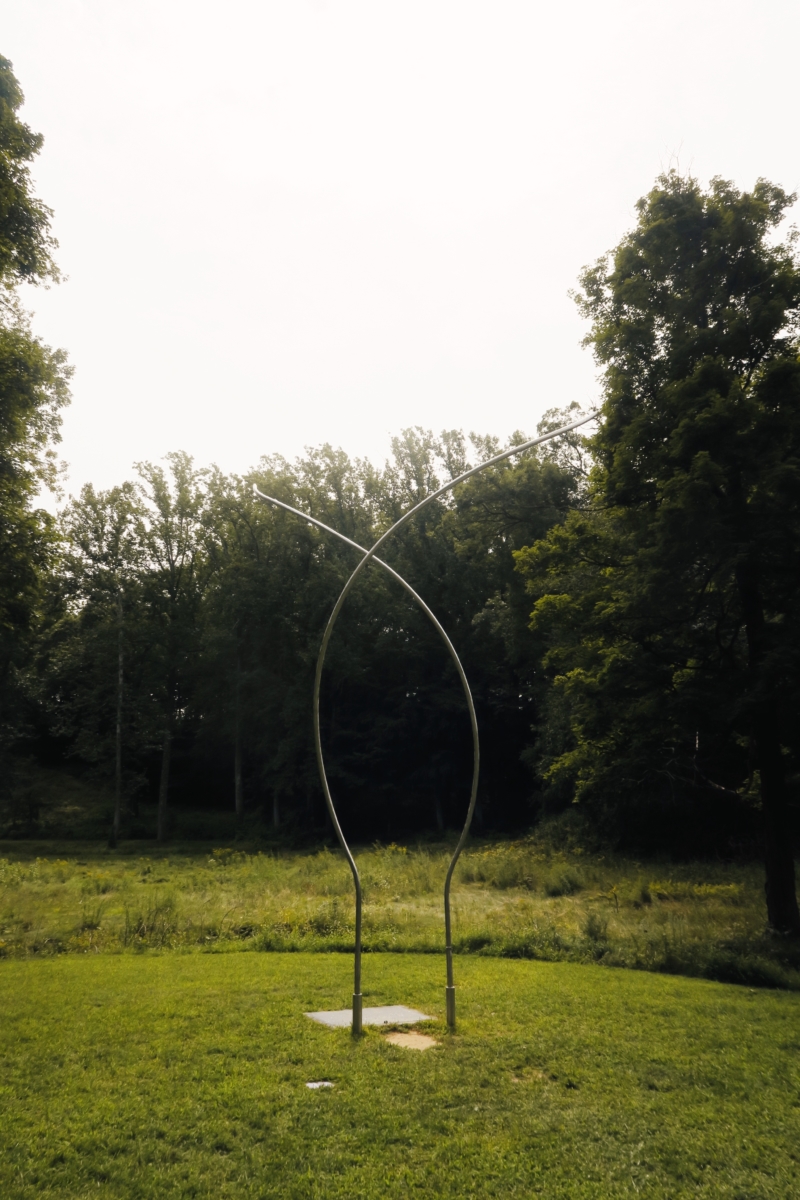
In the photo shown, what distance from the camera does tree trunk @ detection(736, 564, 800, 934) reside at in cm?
1195

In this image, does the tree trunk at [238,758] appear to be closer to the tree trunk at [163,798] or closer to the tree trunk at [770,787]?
the tree trunk at [163,798]

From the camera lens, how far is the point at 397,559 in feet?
129

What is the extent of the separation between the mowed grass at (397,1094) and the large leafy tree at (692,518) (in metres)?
4.59

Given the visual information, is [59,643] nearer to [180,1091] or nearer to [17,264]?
[17,264]

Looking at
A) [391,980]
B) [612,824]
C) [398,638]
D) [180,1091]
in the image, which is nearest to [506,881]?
[612,824]

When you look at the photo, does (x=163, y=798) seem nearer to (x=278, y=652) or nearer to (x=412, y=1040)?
(x=278, y=652)

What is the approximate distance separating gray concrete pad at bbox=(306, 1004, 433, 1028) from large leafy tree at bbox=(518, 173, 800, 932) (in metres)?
6.31

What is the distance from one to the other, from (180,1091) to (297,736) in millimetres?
31441

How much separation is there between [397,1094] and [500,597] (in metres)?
27.8

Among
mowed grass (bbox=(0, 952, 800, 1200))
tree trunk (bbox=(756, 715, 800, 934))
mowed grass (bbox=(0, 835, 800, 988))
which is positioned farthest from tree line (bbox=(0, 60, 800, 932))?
mowed grass (bbox=(0, 952, 800, 1200))

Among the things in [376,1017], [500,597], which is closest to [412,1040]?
[376,1017]

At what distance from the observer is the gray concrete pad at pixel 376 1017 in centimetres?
762

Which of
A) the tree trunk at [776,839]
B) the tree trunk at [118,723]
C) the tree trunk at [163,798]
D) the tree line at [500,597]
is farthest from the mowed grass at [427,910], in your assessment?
the tree trunk at [163,798]

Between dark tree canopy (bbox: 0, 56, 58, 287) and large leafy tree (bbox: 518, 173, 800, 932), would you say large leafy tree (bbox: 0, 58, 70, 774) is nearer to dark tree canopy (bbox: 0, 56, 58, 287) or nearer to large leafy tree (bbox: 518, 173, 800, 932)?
dark tree canopy (bbox: 0, 56, 58, 287)
